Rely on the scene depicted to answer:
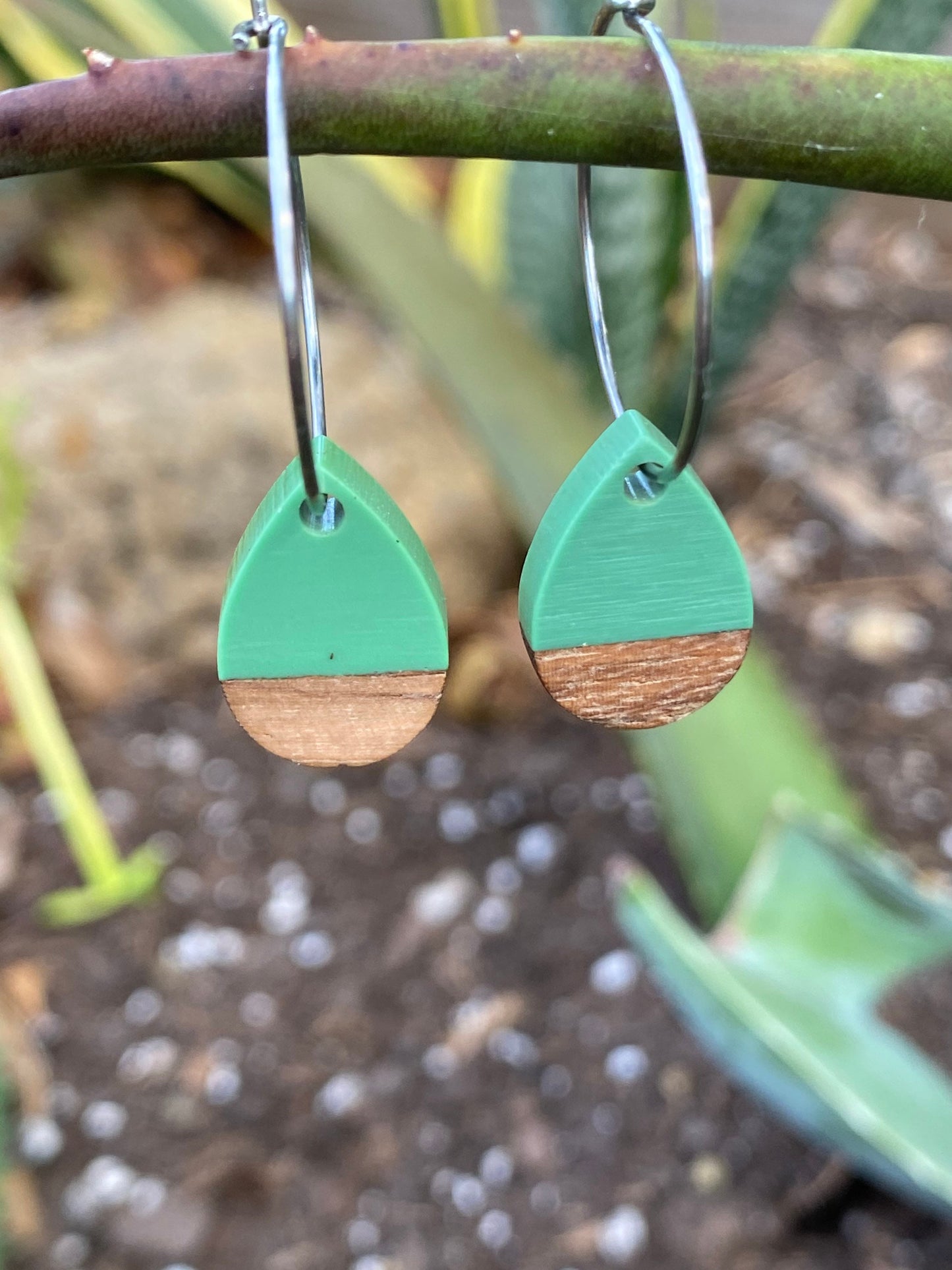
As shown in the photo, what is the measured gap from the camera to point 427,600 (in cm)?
32

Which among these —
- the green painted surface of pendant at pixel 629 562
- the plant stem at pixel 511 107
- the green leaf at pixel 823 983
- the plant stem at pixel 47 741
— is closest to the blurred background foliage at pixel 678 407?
the green leaf at pixel 823 983

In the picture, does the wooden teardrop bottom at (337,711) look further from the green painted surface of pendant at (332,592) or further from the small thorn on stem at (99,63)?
the small thorn on stem at (99,63)

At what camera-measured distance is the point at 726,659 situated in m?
0.34

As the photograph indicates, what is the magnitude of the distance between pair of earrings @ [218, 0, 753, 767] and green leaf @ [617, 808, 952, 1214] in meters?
0.21

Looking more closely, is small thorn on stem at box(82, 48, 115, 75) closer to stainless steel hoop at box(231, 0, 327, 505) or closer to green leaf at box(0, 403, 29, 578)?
stainless steel hoop at box(231, 0, 327, 505)

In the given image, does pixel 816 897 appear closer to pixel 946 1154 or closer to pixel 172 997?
pixel 946 1154

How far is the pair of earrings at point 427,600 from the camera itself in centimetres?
31

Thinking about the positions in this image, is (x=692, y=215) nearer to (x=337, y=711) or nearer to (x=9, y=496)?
(x=337, y=711)

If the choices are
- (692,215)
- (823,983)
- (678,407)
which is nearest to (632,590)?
(692,215)

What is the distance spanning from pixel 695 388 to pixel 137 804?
0.90 meters

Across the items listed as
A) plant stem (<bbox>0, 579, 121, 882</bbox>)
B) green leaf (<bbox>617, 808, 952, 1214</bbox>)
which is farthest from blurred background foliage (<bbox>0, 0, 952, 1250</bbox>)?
plant stem (<bbox>0, 579, 121, 882</bbox>)

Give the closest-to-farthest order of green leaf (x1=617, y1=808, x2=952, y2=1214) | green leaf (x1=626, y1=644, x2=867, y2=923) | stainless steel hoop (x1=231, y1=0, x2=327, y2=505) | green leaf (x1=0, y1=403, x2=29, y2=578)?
stainless steel hoop (x1=231, y1=0, x2=327, y2=505)
green leaf (x1=617, y1=808, x2=952, y2=1214)
green leaf (x1=626, y1=644, x2=867, y2=923)
green leaf (x1=0, y1=403, x2=29, y2=578)

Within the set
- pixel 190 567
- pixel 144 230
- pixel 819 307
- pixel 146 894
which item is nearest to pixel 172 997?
pixel 146 894

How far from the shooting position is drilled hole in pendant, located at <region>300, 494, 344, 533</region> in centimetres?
31
